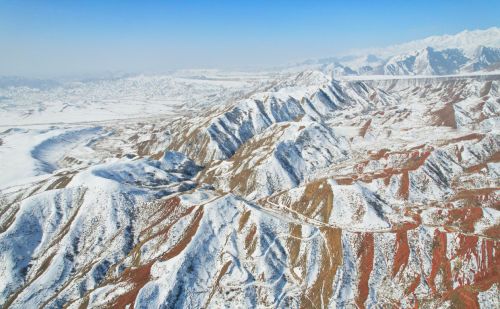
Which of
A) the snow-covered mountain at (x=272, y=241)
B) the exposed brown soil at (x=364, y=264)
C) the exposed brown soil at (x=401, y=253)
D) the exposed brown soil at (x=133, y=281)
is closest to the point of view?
the exposed brown soil at (x=133, y=281)

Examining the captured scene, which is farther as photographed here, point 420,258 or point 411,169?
point 411,169

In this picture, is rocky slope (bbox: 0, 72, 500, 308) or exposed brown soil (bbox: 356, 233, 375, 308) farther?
rocky slope (bbox: 0, 72, 500, 308)

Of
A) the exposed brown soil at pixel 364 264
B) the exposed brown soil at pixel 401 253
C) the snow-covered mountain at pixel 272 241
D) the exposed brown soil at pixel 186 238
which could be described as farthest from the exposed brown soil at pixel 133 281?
the exposed brown soil at pixel 401 253

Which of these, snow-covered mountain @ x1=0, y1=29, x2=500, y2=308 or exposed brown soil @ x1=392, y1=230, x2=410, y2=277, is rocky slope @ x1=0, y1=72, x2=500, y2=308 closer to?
exposed brown soil @ x1=392, y1=230, x2=410, y2=277

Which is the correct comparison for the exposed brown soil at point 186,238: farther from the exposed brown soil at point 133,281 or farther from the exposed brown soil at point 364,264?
the exposed brown soil at point 364,264

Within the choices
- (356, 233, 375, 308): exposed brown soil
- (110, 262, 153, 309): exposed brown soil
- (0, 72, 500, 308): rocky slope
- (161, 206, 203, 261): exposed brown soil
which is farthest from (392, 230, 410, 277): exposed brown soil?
(110, 262, 153, 309): exposed brown soil

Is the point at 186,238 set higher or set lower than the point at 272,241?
higher

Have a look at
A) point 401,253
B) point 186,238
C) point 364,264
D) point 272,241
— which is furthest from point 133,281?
point 401,253

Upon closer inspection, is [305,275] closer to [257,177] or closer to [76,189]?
[257,177]

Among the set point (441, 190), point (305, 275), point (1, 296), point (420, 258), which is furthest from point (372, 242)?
point (1, 296)

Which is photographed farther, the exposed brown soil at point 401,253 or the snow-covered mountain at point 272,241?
the exposed brown soil at point 401,253

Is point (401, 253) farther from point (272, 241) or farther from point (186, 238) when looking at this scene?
point (186, 238)
